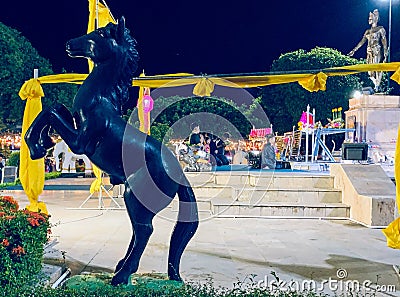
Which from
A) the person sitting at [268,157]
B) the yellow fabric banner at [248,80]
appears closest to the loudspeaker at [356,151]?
the person sitting at [268,157]

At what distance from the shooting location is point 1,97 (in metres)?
26.6

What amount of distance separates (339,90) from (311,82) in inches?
1158

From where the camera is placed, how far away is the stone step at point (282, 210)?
33.6 ft

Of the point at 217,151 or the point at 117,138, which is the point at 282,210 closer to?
the point at 117,138

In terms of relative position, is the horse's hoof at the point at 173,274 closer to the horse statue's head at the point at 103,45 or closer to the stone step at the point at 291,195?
the horse statue's head at the point at 103,45

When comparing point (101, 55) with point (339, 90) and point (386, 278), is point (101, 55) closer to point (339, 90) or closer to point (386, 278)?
point (386, 278)

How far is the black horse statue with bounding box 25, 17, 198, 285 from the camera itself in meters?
4.08

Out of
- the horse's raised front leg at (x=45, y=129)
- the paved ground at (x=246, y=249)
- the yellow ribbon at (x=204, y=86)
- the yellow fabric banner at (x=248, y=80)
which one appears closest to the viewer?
the horse's raised front leg at (x=45, y=129)

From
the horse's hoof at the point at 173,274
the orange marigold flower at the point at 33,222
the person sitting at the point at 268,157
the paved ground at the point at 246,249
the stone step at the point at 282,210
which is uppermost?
the person sitting at the point at 268,157

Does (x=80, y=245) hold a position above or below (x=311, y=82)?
below

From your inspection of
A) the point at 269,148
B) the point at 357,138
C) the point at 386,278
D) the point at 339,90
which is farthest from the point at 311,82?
the point at 339,90

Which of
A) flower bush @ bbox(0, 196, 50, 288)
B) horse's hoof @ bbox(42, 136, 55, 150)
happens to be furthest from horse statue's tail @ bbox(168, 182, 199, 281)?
flower bush @ bbox(0, 196, 50, 288)

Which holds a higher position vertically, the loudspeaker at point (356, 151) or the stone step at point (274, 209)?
the loudspeaker at point (356, 151)

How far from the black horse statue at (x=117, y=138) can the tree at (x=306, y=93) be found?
30243mm
